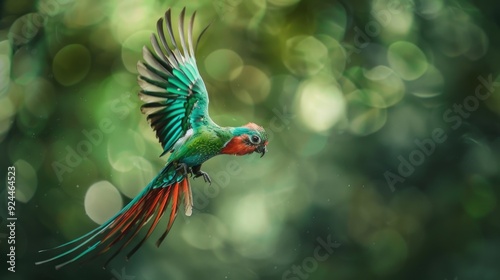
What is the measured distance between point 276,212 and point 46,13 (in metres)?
1.67

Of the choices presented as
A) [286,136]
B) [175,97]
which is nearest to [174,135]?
[175,97]

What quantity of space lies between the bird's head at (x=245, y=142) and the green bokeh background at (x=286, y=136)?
2.02 meters

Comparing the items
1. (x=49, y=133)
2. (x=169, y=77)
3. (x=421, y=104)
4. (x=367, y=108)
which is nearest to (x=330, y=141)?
(x=367, y=108)

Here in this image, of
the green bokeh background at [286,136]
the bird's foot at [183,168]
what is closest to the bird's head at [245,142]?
the bird's foot at [183,168]

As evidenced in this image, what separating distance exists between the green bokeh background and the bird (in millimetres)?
1904

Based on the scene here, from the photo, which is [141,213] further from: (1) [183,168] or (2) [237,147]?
(2) [237,147]

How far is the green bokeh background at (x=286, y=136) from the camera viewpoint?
3.91 m

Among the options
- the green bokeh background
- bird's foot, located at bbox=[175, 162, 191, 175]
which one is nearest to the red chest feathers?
bird's foot, located at bbox=[175, 162, 191, 175]

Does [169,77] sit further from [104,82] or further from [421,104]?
[421,104]

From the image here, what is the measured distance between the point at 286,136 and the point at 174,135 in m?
2.38

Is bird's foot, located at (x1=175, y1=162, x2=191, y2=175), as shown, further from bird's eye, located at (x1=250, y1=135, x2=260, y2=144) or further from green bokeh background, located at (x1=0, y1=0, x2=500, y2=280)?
green bokeh background, located at (x1=0, y1=0, x2=500, y2=280)

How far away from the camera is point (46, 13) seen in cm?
397

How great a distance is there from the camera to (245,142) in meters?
1.72

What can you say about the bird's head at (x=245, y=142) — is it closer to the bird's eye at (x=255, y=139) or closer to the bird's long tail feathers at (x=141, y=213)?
the bird's eye at (x=255, y=139)
